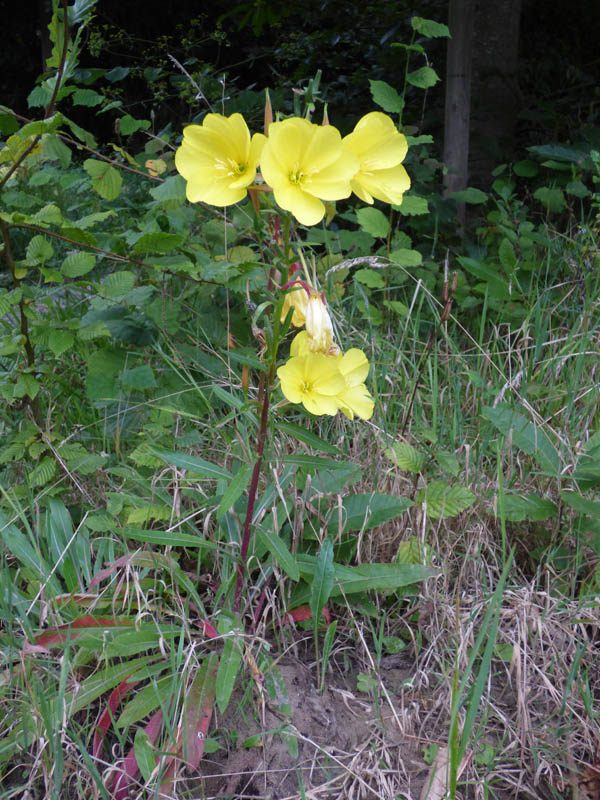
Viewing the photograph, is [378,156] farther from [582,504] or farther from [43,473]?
[43,473]

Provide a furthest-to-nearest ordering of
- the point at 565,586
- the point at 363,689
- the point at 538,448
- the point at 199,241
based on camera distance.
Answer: the point at 199,241
the point at 538,448
the point at 565,586
the point at 363,689

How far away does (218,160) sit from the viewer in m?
1.12

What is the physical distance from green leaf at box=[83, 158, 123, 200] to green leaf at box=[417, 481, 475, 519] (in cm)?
114

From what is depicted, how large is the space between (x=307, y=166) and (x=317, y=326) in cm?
25

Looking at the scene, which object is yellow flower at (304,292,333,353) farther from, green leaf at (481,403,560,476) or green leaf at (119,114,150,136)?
green leaf at (119,114,150,136)

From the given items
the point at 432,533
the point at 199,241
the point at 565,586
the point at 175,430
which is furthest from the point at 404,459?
the point at 199,241

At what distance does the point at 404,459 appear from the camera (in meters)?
1.63

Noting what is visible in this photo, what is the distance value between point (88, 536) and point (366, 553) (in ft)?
2.22

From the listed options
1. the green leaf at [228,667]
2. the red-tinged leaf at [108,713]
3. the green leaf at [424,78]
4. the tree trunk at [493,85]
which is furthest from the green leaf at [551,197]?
the red-tinged leaf at [108,713]

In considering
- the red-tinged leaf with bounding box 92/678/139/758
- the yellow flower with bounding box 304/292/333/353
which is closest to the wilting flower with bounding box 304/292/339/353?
the yellow flower with bounding box 304/292/333/353

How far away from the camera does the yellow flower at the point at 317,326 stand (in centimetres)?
111

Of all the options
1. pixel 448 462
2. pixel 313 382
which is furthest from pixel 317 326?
pixel 448 462

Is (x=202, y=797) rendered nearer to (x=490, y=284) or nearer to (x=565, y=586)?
(x=565, y=586)

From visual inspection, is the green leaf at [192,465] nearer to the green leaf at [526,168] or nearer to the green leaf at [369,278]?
the green leaf at [369,278]
